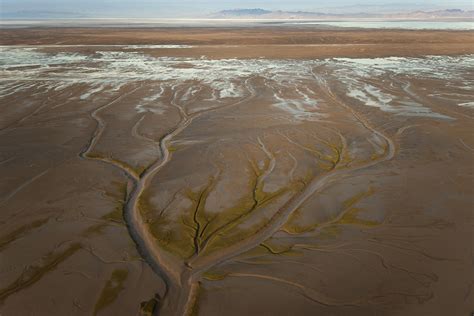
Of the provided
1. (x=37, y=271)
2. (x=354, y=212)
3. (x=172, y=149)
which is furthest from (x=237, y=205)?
(x=172, y=149)

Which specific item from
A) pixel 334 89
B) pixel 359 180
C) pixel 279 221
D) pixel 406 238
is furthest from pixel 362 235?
pixel 334 89

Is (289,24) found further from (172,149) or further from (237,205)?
(237,205)

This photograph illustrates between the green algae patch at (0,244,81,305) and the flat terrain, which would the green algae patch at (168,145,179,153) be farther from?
the green algae patch at (0,244,81,305)

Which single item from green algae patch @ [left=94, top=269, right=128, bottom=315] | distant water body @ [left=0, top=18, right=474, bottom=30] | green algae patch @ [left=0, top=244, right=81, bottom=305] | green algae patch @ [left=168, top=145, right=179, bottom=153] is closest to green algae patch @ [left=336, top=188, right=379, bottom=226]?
green algae patch @ [left=94, top=269, right=128, bottom=315]

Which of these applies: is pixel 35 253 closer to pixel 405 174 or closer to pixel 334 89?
pixel 405 174

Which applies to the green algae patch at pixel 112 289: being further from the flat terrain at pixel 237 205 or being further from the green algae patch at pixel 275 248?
the green algae patch at pixel 275 248

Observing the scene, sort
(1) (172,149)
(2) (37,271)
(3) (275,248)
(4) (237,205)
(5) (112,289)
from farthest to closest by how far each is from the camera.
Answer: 1. (1) (172,149)
2. (4) (237,205)
3. (3) (275,248)
4. (2) (37,271)
5. (5) (112,289)

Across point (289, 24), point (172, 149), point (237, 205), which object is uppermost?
point (237, 205)
